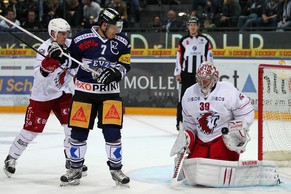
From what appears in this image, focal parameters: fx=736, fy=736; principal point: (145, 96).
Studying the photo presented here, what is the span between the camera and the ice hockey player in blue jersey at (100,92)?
5285 millimetres

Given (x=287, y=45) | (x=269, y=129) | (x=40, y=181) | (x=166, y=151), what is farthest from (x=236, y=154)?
(x=287, y=45)

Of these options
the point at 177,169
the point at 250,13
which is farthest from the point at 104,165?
the point at 250,13

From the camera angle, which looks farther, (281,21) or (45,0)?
(45,0)

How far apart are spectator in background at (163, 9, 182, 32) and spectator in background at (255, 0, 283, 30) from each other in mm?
1302

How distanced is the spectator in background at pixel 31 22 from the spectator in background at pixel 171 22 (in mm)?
2279

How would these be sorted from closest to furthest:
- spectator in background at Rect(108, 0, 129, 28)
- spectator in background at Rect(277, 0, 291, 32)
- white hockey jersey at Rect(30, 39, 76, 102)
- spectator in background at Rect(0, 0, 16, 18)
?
white hockey jersey at Rect(30, 39, 76, 102) → spectator in background at Rect(277, 0, 291, 32) → spectator in background at Rect(108, 0, 129, 28) → spectator in background at Rect(0, 0, 16, 18)

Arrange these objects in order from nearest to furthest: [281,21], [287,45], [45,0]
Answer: [287,45] → [281,21] → [45,0]

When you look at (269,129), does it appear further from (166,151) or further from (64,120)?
(64,120)

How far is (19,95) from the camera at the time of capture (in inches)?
478

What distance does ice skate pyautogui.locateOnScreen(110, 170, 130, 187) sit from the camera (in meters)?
5.24

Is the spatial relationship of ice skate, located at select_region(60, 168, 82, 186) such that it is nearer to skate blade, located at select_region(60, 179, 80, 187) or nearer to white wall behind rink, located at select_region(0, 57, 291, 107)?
skate blade, located at select_region(60, 179, 80, 187)

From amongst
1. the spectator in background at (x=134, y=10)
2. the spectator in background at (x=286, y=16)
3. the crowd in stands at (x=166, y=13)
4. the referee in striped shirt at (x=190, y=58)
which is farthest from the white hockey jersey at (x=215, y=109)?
the spectator in background at (x=134, y=10)

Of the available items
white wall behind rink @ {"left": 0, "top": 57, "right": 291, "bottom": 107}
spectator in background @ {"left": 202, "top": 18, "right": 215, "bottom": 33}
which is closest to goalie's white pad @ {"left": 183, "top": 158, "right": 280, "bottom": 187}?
white wall behind rink @ {"left": 0, "top": 57, "right": 291, "bottom": 107}

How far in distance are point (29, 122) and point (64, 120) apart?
0.94 ft
